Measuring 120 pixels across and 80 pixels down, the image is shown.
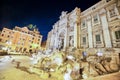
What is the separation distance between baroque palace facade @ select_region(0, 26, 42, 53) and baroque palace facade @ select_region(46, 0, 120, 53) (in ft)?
86.3

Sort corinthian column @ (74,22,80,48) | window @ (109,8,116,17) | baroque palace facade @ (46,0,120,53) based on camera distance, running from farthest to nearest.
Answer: corinthian column @ (74,22,80,48), window @ (109,8,116,17), baroque palace facade @ (46,0,120,53)

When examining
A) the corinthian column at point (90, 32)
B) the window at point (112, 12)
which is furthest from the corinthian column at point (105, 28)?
the corinthian column at point (90, 32)

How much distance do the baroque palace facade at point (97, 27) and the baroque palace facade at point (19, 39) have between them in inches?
1036

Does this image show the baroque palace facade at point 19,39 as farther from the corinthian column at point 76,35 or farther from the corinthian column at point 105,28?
the corinthian column at point 105,28

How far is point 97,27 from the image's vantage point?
11.4 metres

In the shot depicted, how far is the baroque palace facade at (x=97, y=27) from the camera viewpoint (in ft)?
→ 31.0

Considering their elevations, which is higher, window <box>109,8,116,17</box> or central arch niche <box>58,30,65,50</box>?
window <box>109,8,116,17</box>

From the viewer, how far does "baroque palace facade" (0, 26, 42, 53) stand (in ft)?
102

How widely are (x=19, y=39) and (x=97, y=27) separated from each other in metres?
32.4

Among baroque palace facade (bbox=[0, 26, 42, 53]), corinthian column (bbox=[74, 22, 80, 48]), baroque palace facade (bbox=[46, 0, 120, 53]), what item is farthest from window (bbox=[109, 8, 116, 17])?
baroque palace facade (bbox=[0, 26, 42, 53])

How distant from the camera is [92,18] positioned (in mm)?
12484

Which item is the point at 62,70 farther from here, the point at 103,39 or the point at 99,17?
the point at 99,17

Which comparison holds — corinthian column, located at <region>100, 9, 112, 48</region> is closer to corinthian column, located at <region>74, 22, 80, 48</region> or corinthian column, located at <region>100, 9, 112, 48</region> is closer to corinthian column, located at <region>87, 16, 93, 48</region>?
corinthian column, located at <region>87, 16, 93, 48</region>

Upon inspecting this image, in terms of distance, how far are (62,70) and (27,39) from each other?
34.2 meters
